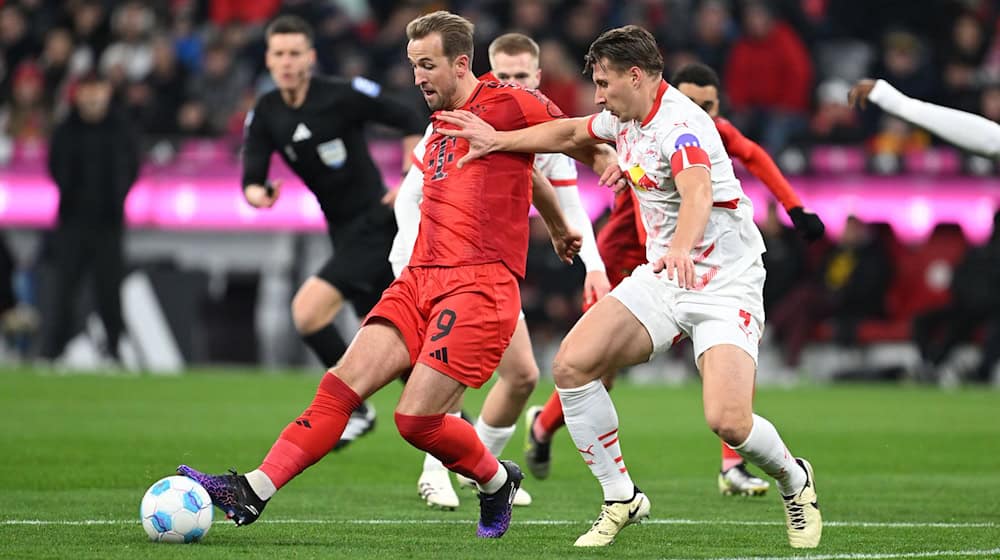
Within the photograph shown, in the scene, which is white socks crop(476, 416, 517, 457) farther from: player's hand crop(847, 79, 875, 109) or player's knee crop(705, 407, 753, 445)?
player's hand crop(847, 79, 875, 109)

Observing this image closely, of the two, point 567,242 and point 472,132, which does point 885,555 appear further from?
point 472,132

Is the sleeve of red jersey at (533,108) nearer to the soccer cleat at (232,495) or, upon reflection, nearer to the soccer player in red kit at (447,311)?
the soccer player in red kit at (447,311)

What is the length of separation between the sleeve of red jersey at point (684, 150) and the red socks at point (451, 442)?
137 centimetres

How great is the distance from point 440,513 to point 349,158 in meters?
3.20

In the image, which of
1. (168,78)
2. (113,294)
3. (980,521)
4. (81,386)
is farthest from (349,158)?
(168,78)

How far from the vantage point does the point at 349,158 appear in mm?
10258

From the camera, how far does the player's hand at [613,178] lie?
674cm

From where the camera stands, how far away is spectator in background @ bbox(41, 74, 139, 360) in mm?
17828

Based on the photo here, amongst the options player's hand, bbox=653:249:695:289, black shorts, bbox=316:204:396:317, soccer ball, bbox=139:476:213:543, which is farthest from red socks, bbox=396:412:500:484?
black shorts, bbox=316:204:396:317

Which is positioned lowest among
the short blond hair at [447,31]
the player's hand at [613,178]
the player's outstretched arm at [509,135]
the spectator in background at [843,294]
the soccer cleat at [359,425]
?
the spectator in background at [843,294]

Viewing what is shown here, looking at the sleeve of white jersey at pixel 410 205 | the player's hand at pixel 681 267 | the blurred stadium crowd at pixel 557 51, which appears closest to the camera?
the player's hand at pixel 681 267

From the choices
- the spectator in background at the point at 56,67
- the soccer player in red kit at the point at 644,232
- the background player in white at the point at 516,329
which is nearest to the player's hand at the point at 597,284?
the background player in white at the point at 516,329

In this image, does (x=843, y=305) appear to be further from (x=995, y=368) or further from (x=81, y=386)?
(x=81, y=386)

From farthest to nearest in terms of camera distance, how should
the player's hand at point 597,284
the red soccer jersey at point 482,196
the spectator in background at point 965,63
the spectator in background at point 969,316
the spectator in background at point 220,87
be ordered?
the spectator in background at point 220,87
the spectator in background at point 965,63
the spectator in background at point 969,316
the player's hand at point 597,284
the red soccer jersey at point 482,196
